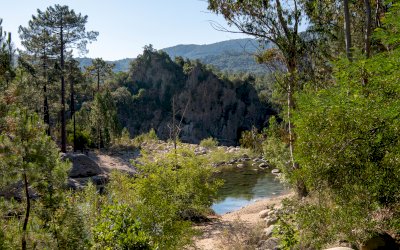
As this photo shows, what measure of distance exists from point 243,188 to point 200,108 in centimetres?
5803

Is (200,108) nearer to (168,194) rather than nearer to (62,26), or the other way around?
(62,26)

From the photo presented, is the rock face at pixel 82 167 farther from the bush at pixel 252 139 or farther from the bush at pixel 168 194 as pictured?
the bush at pixel 168 194

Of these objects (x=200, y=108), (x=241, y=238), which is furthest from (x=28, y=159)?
(x=200, y=108)

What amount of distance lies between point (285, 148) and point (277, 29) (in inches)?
217

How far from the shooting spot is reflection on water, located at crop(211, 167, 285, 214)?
25.3 m

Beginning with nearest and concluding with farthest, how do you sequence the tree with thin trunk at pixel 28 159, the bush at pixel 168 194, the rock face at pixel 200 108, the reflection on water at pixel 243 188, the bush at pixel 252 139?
1. the tree with thin trunk at pixel 28 159
2. the bush at pixel 168 194
3. the reflection on water at pixel 243 188
4. the bush at pixel 252 139
5. the rock face at pixel 200 108

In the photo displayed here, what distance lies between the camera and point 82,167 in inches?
1117

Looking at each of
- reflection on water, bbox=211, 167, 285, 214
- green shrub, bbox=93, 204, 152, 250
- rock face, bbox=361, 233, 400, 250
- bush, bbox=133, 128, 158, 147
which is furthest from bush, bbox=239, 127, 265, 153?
green shrub, bbox=93, 204, 152, 250

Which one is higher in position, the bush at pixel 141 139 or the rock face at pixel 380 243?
the rock face at pixel 380 243

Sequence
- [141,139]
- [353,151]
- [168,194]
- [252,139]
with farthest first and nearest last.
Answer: [141,139] < [252,139] < [168,194] < [353,151]

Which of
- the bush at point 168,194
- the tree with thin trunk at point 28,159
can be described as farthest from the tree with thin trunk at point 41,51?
the tree with thin trunk at point 28,159

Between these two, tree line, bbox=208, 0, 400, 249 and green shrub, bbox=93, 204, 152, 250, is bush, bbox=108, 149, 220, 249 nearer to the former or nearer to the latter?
green shrub, bbox=93, 204, 152, 250

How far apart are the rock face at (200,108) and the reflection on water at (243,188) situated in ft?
153

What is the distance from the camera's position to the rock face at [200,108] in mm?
85875
